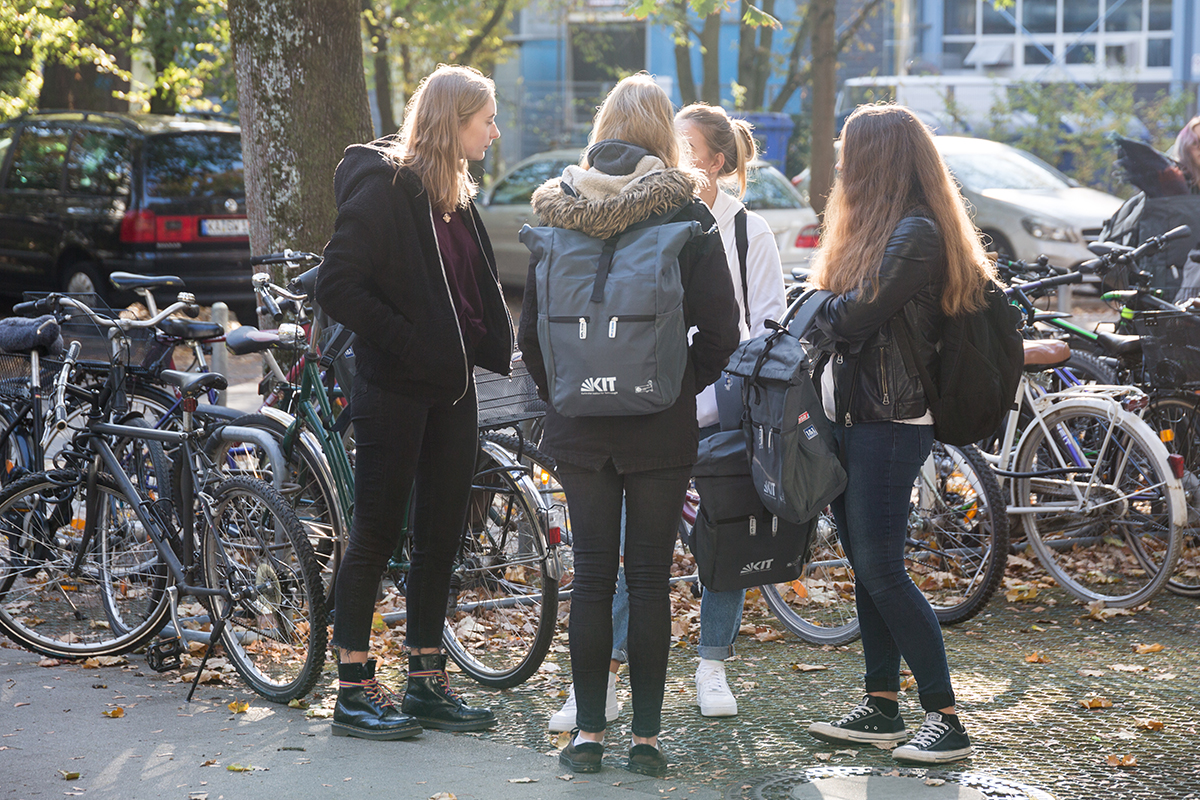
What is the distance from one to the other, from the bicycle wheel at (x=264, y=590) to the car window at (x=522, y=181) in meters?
12.5

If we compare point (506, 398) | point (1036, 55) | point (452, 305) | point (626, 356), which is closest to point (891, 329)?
point (626, 356)

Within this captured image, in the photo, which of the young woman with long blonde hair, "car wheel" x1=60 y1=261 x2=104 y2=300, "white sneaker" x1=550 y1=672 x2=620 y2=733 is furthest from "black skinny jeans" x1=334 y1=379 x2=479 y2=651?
"car wheel" x1=60 y1=261 x2=104 y2=300

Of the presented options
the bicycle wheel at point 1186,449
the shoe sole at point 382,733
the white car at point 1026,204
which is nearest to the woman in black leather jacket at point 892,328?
the shoe sole at point 382,733

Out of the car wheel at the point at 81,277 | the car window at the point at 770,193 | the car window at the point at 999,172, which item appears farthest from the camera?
the car window at the point at 999,172

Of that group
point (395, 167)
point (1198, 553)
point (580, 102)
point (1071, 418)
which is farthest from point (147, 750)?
point (580, 102)

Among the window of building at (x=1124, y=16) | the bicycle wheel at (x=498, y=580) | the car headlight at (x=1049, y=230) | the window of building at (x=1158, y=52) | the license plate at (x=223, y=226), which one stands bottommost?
the bicycle wheel at (x=498, y=580)

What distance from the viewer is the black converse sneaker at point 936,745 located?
402cm

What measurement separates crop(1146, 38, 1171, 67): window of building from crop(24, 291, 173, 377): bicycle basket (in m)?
34.2

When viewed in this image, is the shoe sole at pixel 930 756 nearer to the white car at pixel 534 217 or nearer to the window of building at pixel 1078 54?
the white car at pixel 534 217

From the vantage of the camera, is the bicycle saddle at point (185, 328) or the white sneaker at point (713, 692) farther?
the bicycle saddle at point (185, 328)

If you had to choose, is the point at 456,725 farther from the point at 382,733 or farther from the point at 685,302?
the point at 685,302

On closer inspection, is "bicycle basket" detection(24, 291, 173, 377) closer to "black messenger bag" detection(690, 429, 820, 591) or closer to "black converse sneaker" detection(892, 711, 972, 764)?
"black messenger bag" detection(690, 429, 820, 591)

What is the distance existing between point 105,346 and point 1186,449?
4676 millimetres

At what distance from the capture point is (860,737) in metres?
4.21
